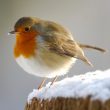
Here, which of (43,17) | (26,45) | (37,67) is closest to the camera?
(37,67)

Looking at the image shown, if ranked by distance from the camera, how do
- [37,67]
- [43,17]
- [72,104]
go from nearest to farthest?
[72,104] < [37,67] < [43,17]

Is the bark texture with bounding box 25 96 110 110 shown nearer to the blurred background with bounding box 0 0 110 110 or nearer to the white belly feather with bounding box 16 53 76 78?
the white belly feather with bounding box 16 53 76 78

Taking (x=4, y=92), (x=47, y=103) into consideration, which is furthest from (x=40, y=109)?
(x=4, y=92)

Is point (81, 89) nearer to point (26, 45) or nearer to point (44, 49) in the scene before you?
point (44, 49)

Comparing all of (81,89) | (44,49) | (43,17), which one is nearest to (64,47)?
(44,49)

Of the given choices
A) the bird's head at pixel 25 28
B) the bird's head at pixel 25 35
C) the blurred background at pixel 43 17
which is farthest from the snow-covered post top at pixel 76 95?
the blurred background at pixel 43 17

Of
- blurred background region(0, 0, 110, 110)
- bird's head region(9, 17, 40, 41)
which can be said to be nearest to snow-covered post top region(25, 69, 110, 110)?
bird's head region(9, 17, 40, 41)
